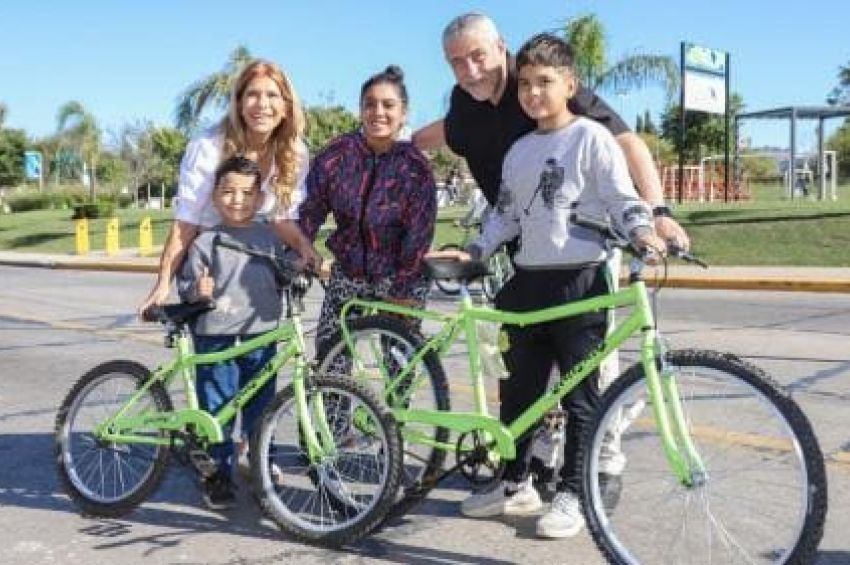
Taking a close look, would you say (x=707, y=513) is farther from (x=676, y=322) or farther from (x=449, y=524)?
(x=676, y=322)

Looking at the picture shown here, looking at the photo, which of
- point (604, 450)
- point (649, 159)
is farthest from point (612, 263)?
point (604, 450)

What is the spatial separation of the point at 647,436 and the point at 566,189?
0.91 metres

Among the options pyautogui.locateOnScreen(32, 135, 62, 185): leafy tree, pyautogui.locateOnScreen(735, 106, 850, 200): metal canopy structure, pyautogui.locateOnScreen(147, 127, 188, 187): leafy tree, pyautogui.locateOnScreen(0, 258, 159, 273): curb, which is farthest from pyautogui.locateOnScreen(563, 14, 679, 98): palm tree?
pyautogui.locateOnScreen(32, 135, 62, 185): leafy tree

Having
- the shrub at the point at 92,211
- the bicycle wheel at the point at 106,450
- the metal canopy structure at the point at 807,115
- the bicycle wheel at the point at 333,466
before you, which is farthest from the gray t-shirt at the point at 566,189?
the shrub at the point at 92,211

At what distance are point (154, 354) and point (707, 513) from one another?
20.5ft

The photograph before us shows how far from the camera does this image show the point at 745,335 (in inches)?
385

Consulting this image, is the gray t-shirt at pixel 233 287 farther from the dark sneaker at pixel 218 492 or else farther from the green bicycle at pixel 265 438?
the dark sneaker at pixel 218 492

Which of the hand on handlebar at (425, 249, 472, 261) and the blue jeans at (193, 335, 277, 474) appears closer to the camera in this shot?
the hand on handlebar at (425, 249, 472, 261)

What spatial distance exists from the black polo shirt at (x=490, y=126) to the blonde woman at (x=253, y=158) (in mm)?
686

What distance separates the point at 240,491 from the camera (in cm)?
496

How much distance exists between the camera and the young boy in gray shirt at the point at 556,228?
397cm

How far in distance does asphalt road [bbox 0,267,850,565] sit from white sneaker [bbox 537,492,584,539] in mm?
40

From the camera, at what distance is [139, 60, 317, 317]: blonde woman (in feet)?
15.4

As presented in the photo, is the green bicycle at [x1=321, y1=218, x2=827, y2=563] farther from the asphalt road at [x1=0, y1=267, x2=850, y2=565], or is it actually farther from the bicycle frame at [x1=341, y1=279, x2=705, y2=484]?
the asphalt road at [x1=0, y1=267, x2=850, y2=565]
